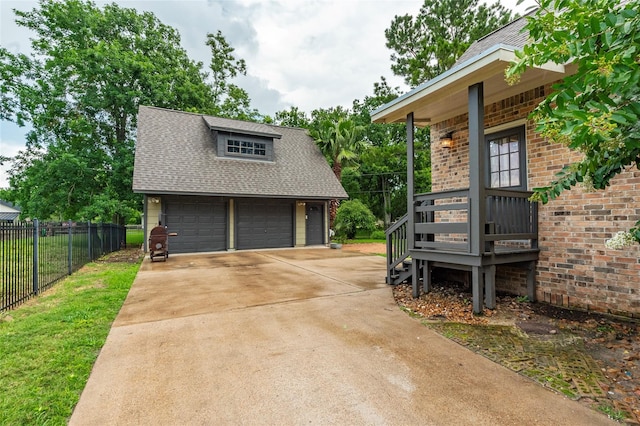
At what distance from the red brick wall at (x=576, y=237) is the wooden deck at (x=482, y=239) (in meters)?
0.22

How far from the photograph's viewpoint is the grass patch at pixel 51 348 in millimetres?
2199

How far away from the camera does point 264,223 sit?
13461 millimetres

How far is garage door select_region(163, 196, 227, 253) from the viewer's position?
11.6m

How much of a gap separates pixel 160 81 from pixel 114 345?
16782 mm

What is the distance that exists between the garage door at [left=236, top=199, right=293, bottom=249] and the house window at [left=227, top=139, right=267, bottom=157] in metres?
2.46

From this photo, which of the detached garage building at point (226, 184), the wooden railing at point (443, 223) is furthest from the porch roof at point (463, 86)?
the detached garage building at point (226, 184)

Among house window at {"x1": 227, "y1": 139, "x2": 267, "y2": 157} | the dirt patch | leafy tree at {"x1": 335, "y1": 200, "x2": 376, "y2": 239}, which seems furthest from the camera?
leafy tree at {"x1": 335, "y1": 200, "x2": 376, "y2": 239}

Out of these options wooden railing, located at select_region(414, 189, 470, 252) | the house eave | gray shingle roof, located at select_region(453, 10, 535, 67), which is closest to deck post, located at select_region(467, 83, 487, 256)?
wooden railing, located at select_region(414, 189, 470, 252)

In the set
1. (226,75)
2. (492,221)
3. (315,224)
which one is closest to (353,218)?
(315,224)

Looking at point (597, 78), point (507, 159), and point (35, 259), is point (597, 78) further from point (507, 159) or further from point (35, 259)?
point (35, 259)

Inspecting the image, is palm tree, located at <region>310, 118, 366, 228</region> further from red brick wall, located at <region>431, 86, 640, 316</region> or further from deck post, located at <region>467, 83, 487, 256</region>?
deck post, located at <region>467, 83, 487, 256</region>

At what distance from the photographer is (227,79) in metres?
24.8

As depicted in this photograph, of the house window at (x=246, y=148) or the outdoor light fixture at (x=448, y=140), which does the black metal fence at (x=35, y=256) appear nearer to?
the house window at (x=246, y=148)

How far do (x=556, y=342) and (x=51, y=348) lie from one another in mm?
5312
